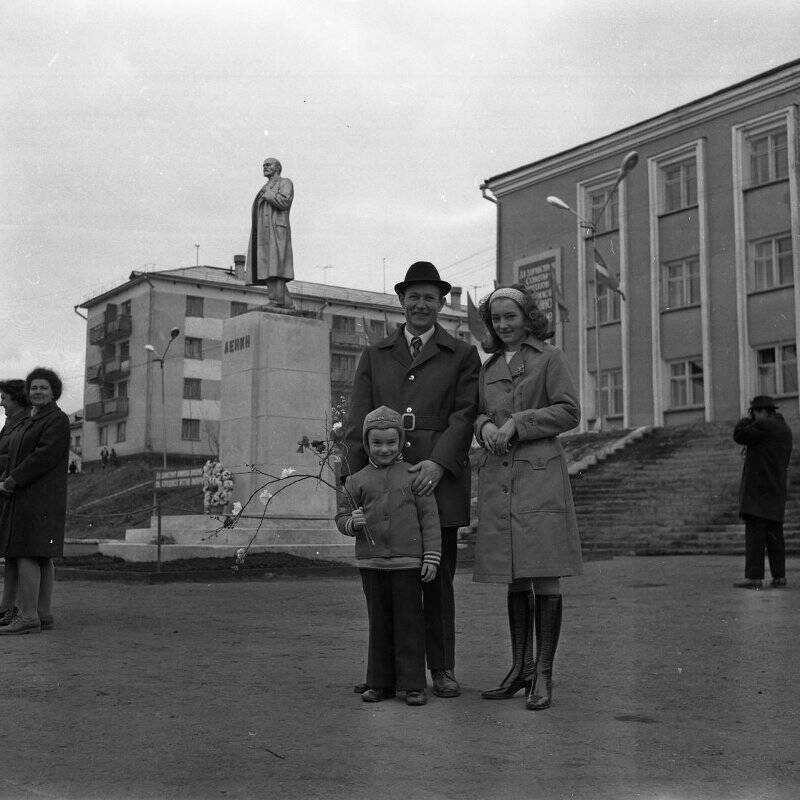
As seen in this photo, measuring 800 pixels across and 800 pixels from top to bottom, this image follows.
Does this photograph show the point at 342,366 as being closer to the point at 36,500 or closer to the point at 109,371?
the point at 109,371

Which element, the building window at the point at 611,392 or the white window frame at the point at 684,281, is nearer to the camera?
the white window frame at the point at 684,281

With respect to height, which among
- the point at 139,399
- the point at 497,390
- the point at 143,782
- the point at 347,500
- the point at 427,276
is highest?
the point at 139,399

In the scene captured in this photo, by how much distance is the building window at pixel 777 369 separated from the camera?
3238cm

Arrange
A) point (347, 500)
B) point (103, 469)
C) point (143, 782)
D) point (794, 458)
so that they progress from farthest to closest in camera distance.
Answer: point (103, 469), point (794, 458), point (347, 500), point (143, 782)

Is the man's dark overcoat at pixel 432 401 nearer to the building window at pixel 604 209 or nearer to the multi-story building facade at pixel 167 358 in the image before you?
the building window at pixel 604 209

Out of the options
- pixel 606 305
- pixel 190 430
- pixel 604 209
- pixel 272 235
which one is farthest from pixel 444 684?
pixel 190 430

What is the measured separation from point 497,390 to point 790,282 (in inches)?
1177

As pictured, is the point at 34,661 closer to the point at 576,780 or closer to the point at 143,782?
the point at 143,782

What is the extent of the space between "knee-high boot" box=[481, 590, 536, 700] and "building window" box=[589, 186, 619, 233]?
3419cm

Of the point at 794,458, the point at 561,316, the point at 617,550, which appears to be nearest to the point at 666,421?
the point at 561,316

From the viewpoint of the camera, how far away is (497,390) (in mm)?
5434

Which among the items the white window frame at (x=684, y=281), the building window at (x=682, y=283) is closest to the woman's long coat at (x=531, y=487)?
the white window frame at (x=684, y=281)

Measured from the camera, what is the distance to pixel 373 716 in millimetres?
4734

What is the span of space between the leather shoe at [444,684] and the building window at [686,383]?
3082cm
